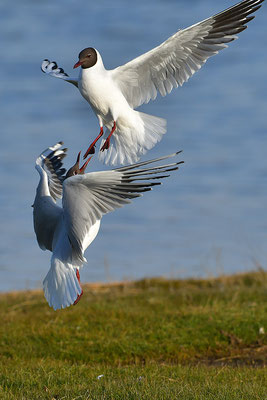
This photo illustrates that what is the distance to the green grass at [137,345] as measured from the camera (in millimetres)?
4219

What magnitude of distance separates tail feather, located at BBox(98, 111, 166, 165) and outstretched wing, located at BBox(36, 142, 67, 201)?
719 mm

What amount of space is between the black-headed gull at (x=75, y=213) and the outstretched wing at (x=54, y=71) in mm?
619

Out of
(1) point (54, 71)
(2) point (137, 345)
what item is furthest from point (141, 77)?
(2) point (137, 345)

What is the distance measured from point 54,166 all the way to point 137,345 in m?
1.74

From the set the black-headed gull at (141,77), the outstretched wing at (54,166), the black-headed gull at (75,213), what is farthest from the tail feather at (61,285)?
the outstretched wing at (54,166)

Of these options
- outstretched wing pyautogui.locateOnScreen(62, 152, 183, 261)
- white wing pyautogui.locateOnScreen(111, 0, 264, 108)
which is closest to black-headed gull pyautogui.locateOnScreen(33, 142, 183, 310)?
outstretched wing pyautogui.locateOnScreen(62, 152, 183, 261)

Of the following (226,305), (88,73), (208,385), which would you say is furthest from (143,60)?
(226,305)

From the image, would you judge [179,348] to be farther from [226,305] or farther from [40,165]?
[40,165]

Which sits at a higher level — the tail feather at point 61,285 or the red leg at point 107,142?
the red leg at point 107,142

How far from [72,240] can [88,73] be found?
1180mm

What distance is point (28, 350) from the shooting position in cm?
612

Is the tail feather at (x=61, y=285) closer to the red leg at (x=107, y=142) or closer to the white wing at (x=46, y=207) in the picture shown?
the white wing at (x=46, y=207)

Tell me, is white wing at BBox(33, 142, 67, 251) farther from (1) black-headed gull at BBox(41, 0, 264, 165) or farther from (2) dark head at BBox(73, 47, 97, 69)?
(2) dark head at BBox(73, 47, 97, 69)

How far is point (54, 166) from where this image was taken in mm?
5984
